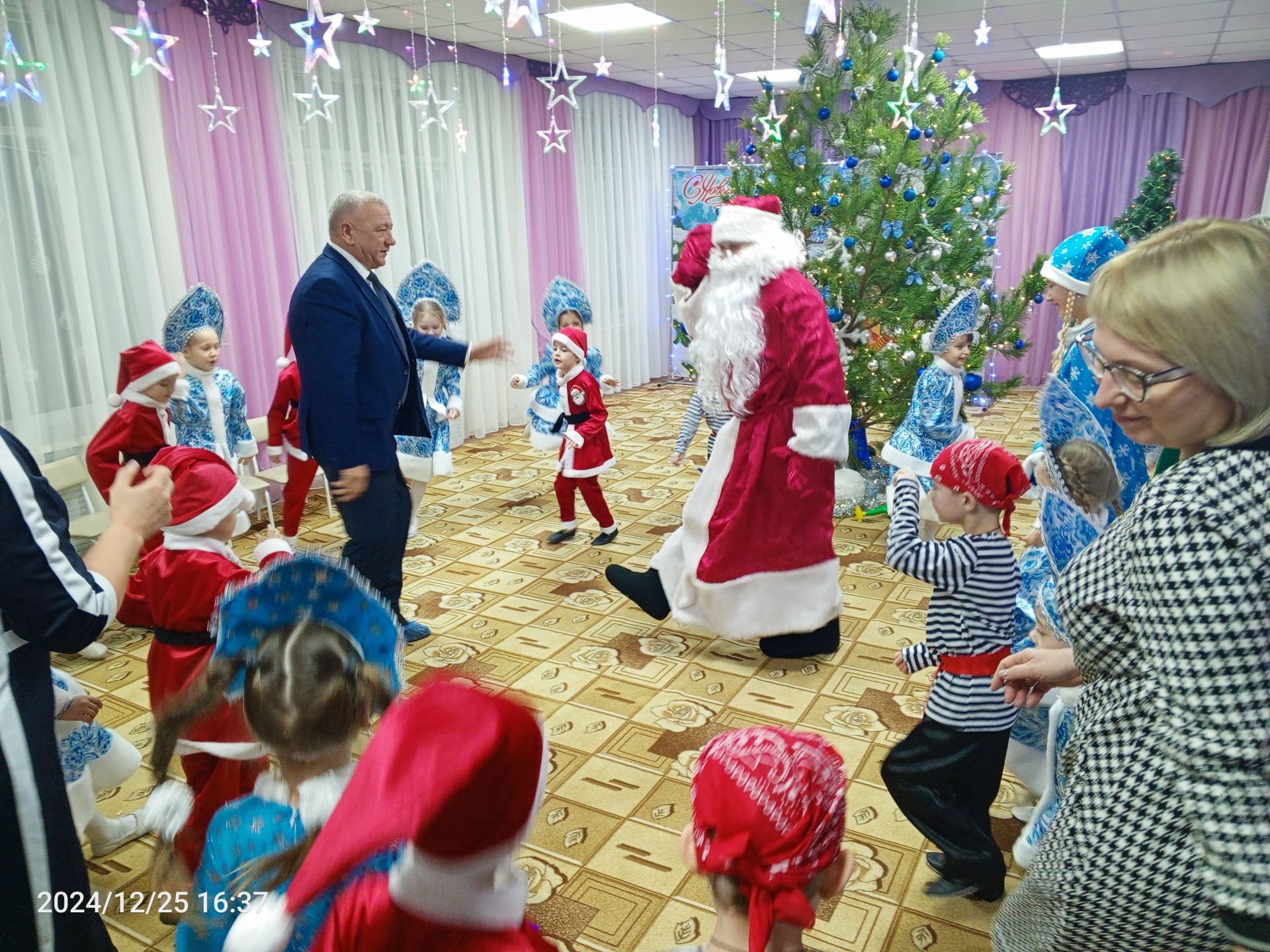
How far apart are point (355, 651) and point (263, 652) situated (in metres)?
0.12

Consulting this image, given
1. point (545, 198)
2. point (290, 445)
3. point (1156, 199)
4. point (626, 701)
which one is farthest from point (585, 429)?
point (1156, 199)

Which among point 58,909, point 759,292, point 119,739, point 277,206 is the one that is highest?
point 277,206

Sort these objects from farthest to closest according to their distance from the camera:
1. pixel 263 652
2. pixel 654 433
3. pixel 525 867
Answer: pixel 654 433 < pixel 525 867 < pixel 263 652

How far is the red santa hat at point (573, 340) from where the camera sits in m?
4.35

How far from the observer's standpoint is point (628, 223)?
8891 millimetres

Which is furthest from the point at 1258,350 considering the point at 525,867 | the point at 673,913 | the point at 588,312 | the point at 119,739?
the point at 588,312

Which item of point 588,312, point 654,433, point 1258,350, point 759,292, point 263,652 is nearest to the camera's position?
point 1258,350

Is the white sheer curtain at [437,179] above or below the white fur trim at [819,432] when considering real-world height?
above

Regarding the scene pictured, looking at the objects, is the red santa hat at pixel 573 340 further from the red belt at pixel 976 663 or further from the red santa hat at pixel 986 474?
the red belt at pixel 976 663

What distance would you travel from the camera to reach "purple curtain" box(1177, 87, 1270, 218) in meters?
7.82

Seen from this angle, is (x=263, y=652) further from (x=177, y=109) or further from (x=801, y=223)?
(x=177, y=109)

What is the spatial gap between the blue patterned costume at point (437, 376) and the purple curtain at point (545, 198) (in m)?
2.39

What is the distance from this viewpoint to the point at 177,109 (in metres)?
4.77
